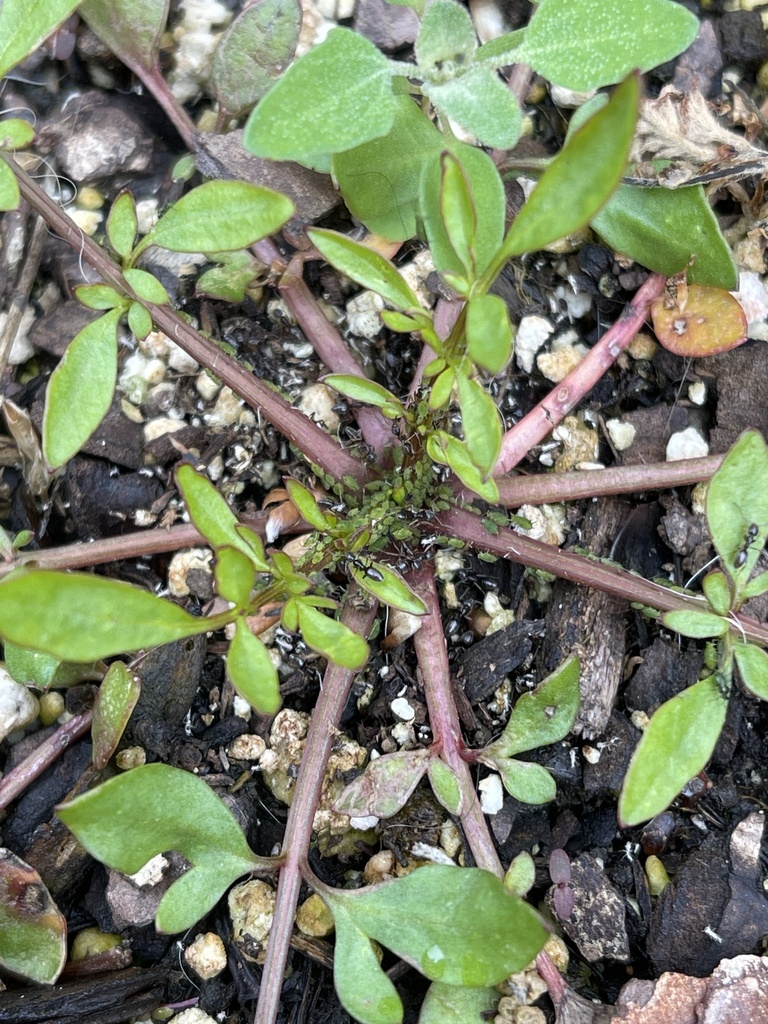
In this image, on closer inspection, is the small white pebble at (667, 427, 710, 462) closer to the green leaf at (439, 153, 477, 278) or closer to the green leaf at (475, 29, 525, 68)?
the green leaf at (475, 29, 525, 68)

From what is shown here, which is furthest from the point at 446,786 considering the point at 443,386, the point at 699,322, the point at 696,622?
the point at 699,322

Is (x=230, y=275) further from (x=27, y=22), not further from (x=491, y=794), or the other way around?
(x=491, y=794)

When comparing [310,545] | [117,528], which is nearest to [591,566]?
[310,545]

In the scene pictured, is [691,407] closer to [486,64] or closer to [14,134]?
[486,64]

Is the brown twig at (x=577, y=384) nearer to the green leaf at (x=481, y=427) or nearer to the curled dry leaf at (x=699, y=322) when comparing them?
the curled dry leaf at (x=699, y=322)

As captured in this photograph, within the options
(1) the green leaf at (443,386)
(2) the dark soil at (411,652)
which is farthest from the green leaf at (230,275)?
(1) the green leaf at (443,386)
